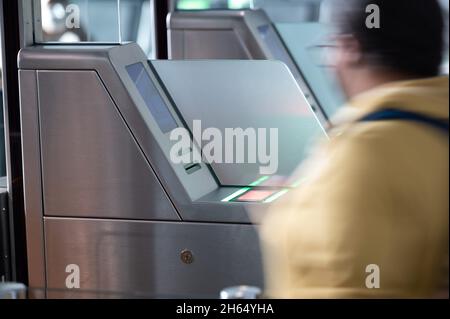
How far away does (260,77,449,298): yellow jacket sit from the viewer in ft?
3.41

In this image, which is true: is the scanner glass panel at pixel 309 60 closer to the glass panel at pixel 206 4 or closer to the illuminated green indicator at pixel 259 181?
the glass panel at pixel 206 4

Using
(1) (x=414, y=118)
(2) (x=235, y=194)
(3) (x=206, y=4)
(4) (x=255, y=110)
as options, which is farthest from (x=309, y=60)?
(1) (x=414, y=118)

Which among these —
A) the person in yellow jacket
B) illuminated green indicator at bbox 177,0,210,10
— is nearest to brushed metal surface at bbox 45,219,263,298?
the person in yellow jacket

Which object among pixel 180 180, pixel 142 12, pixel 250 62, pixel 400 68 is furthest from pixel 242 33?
pixel 142 12

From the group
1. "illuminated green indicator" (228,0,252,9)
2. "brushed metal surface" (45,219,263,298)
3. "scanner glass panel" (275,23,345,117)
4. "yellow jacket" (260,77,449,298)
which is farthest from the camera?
"scanner glass panel" (275,23,345,117)

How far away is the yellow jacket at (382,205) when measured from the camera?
3.41ft

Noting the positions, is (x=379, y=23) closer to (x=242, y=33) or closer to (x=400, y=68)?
(x=400, y=68)

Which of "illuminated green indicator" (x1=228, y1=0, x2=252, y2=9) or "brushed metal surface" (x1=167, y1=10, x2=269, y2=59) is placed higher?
"illuminated green indicator" (x1=228, y1=0, x2=252, y2=9)

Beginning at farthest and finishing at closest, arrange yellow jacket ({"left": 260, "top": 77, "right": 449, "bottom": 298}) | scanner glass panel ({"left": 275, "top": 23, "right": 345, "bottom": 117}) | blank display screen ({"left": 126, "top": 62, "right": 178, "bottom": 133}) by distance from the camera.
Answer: scanner glass panel ({"left": 275, "top": 23, "right": 345, "bottom": 117}) → blank display screen ({"left": 126, "top": 62, "right": 178, "bottom": 133}) → yellow jacket ({"left": 260, "top": 77, "right": 449, "bottom": 298})

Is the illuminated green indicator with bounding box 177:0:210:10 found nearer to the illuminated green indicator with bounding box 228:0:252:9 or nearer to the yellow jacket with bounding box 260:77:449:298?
the illuminated green indicator with bounding box 228:0:252:9

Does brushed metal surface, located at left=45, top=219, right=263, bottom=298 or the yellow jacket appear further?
brushed metal surface, located at left=45, top=219, right=263, bottom=298

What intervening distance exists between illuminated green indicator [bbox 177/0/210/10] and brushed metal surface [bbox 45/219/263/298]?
4.80 ft

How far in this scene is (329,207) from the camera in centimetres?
106
